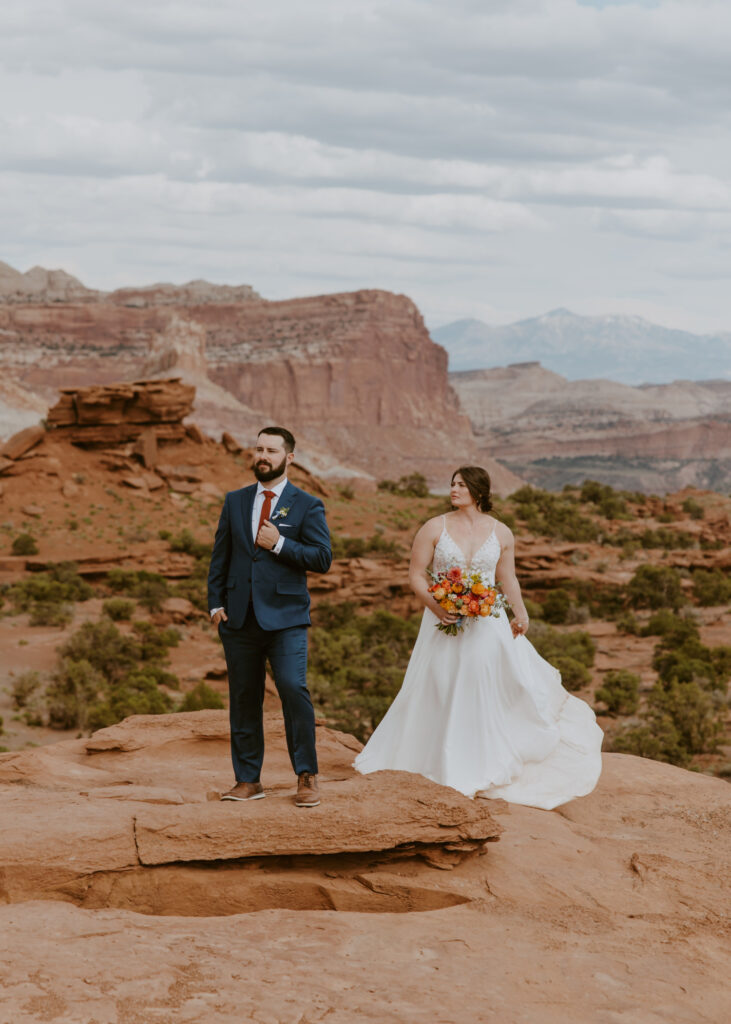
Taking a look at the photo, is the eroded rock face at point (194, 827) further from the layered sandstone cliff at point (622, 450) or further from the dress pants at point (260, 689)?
the layered sandstone cliff at point (622, 450)

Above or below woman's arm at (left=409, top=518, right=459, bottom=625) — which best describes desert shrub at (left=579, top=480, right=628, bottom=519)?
below

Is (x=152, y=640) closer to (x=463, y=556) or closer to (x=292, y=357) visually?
(x=463, y=556)

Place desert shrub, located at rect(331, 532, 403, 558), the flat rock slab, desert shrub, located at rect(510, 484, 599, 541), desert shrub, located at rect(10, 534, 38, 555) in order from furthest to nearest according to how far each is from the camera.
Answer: desert shrub, located at rect(510, 484, 599, 541), desert shrub, located at rect(331, 532, 403, 558), desert shrub, located at rect(10, 534, 38, 555), the flat rock slab

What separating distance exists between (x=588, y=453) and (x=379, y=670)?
160 meters

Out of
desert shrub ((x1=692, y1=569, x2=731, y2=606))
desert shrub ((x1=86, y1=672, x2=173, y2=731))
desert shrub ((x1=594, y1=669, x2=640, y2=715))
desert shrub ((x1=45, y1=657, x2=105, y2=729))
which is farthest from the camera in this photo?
desert shrub ((x1=692, y1=569, x2=731, y2=606))

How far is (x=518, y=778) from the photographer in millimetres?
7023

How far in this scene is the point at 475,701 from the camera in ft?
Result: 23.0

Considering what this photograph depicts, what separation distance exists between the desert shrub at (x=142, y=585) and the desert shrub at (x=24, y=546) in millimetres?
4059

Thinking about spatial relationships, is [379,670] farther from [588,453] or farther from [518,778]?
[588,453]

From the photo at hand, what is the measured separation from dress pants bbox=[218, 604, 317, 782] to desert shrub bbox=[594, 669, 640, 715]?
38.5 ft

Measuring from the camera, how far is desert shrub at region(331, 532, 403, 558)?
1315 inches

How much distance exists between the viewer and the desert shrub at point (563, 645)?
19.7 m

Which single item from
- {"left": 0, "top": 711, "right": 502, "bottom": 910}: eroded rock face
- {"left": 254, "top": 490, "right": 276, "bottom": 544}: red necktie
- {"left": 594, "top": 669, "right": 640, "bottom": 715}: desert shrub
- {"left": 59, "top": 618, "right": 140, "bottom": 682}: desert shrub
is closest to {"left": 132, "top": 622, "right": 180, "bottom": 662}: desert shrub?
{"left": 59, "top": 618, "right": 140, "bottom": 682}: desert shrub

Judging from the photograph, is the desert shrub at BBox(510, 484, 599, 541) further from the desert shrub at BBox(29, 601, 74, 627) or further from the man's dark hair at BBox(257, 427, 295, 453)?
the man's dark hair at BBox(257, 427, 295, 453)
